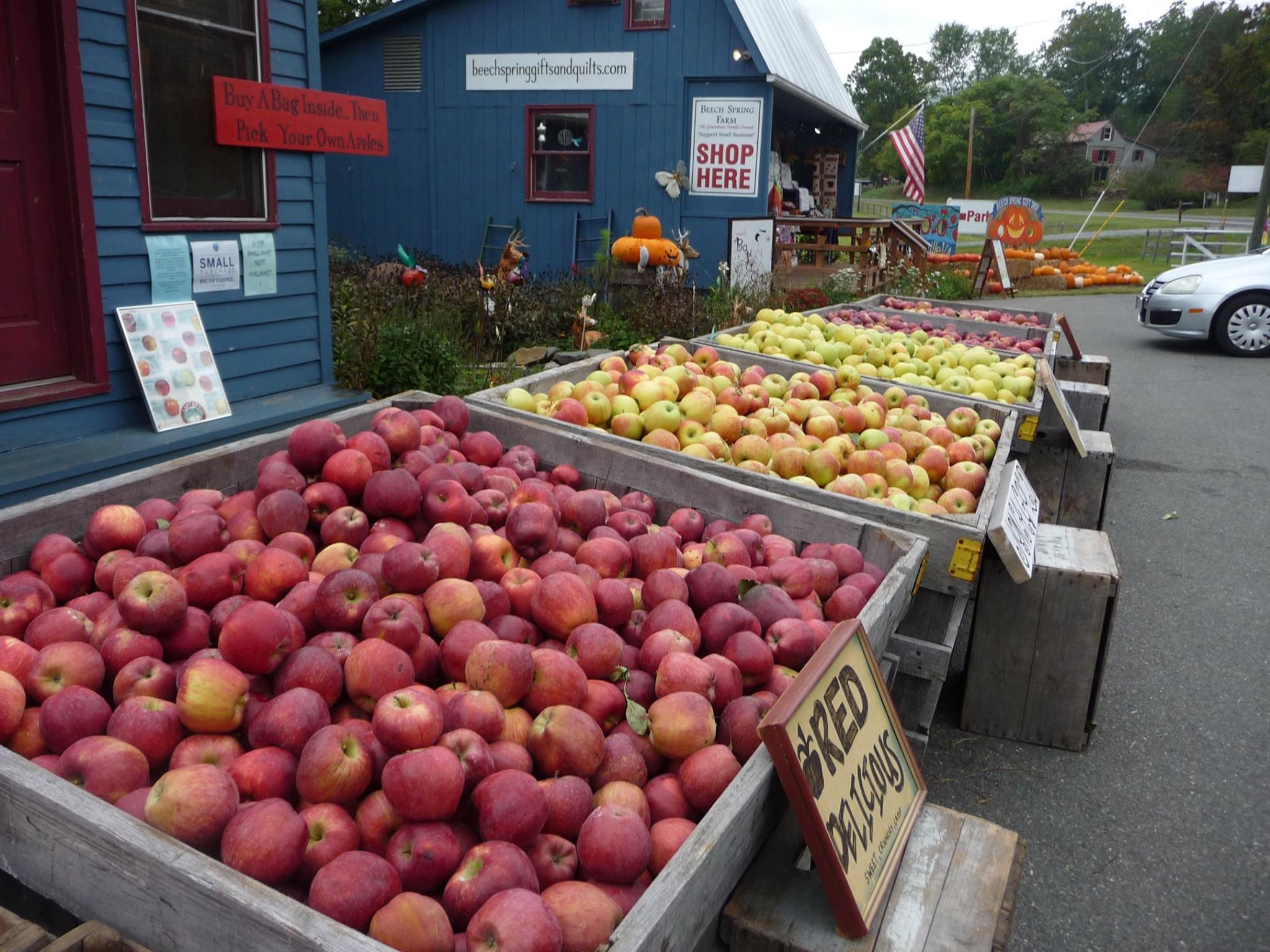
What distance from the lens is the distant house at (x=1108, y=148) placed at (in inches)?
3302

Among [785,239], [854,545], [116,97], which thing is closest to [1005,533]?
[854,545]

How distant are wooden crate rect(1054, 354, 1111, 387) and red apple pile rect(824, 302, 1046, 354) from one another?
0.53 m

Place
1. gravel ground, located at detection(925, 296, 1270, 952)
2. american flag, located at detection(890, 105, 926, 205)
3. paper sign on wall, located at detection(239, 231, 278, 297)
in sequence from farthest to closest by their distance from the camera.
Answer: american flag, located at detection(890, 105, 926, 205), paper sign on wall, located at detection(239, 231, 278, 297), gravel ground, located at detection(925, 296, 1270, 952)

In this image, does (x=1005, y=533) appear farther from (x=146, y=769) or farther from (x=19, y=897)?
(x=19, y=897)

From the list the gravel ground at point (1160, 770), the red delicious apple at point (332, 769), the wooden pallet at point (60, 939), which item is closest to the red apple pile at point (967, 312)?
the gravel ground at point (1160, 770)

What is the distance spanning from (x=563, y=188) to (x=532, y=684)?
554 inches

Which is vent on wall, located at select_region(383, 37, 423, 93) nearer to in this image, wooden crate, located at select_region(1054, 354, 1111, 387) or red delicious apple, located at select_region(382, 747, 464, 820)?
wooden crate, located at select_region(1054, 354, 1111, 387)

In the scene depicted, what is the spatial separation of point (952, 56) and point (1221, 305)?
108233 mm

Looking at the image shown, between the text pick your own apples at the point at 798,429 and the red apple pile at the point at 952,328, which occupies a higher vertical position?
the red apple pile at the point at 952,328

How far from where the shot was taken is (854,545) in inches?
120

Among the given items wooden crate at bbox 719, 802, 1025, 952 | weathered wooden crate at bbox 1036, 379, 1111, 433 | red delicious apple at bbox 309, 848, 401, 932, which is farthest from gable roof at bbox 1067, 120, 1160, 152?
red delicious apple at bbox 309, 848, 401, 932

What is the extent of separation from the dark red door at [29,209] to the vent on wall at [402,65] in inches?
445

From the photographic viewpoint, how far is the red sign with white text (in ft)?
18.7

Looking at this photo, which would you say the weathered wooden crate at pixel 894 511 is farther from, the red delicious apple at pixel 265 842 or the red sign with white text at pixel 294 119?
the red sign with white text at pixel 294 119
